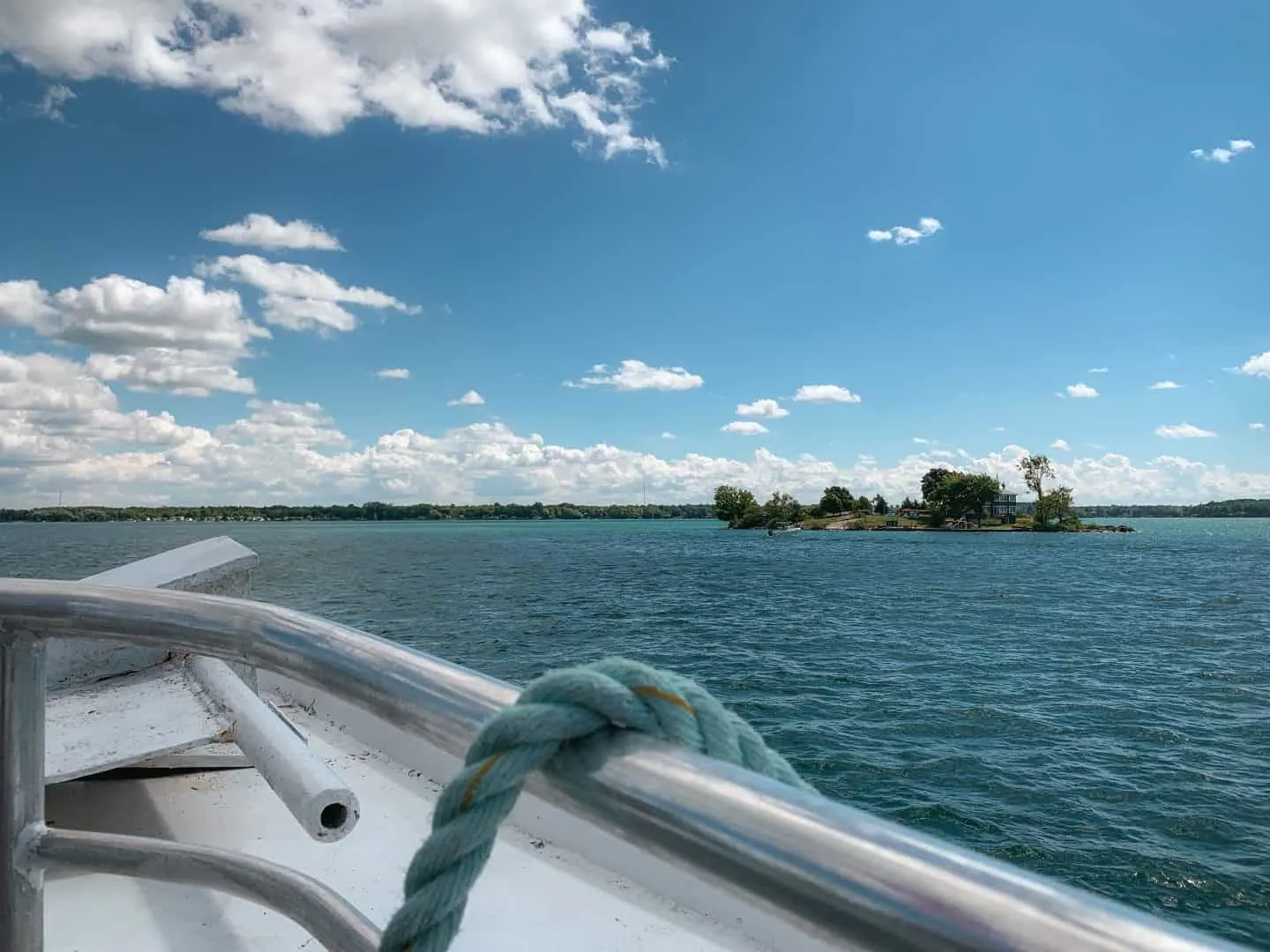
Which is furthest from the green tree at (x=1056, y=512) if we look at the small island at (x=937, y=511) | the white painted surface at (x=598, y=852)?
the white painted surface at (x=598, y=852)

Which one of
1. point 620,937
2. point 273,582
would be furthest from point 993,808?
point 273,582

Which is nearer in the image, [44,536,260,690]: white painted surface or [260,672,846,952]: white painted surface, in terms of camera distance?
[260,672,846,952]: white painted surface

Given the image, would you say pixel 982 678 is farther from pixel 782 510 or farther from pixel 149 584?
pixel 782 510

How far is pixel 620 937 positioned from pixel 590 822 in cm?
200

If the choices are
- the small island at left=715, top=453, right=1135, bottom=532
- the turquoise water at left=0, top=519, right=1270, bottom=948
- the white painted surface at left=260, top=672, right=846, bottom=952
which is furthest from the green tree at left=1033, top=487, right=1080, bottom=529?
the white painted surface at left=260, top=672, right=846, bottom=952

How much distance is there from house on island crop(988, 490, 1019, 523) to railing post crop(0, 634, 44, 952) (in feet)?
464

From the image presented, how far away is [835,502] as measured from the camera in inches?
5787

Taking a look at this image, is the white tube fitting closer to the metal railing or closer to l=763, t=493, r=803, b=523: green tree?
the metal railing

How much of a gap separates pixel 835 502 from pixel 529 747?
495 feet

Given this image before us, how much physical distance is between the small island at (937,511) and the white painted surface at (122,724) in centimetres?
12672

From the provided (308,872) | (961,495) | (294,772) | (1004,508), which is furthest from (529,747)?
(1004,508)

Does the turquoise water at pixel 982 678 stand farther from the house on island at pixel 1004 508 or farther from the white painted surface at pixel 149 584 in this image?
the house on island at pixel 1004 508

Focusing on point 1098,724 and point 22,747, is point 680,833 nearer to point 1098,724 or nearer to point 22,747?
point 22,747

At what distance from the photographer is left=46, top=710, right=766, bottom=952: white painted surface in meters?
2.32
